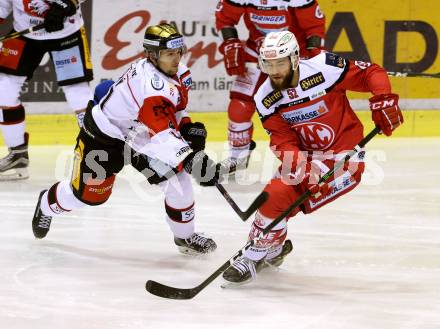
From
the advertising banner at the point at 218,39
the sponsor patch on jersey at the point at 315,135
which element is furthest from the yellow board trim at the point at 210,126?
the sponsor patch on jersey at the point at 315,135

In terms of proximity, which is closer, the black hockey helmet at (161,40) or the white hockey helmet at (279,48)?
the white hockey helmet at (279,48)

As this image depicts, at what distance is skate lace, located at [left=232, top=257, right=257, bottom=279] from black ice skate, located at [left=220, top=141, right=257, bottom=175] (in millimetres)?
1834

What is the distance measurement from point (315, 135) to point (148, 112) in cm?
67

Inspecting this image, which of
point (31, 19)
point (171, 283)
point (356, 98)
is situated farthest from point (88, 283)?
point (356, 98)

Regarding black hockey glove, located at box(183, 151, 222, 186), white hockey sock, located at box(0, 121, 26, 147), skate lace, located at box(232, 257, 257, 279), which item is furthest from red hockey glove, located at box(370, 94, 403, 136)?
white hockey sock, located at box(0, 121, 26, 147)

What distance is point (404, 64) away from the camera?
7.21 meters

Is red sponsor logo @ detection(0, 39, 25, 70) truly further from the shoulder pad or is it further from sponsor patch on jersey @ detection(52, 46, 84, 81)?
the shoulder pad

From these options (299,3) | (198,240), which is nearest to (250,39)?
(299,3)

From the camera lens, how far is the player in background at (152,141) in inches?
160

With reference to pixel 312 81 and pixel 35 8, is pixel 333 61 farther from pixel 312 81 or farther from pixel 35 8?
pixel 35 8

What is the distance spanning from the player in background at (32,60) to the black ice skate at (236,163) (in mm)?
850

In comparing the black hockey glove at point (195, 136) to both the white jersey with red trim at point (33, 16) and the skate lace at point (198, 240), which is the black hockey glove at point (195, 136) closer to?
the skate lace at point (198, 240)

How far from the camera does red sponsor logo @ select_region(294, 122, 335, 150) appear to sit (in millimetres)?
4227

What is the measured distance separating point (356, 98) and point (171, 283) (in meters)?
3.23
